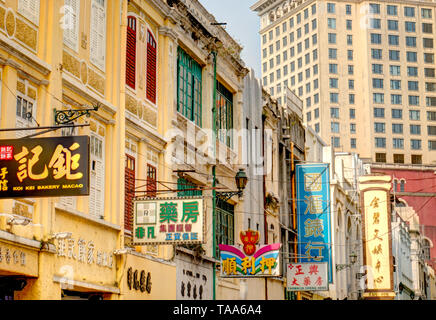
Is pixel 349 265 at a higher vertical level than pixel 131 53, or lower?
lower

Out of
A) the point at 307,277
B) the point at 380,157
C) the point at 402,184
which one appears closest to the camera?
the point at 307,277

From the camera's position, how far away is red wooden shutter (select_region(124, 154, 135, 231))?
22.2 m

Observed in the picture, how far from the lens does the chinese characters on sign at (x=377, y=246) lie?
56562 millimetres

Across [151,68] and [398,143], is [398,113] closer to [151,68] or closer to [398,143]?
[398,143]

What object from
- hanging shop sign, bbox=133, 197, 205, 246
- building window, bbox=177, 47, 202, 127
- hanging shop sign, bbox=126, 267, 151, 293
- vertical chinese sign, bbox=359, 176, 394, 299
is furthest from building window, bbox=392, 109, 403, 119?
hanging shop sign, bbox=133, 197, 205, 246

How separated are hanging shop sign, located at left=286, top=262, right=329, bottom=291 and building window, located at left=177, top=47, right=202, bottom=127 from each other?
9002 mm

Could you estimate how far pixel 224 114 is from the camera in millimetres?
31219

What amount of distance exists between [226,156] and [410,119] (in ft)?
341

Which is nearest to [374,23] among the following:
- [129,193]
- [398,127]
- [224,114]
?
[398,127]

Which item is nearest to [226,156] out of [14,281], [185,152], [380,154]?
[185,152]

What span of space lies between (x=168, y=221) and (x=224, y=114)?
11.1 m

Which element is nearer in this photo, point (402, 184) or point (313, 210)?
point (313, 210)

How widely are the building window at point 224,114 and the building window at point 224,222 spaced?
225 cm
